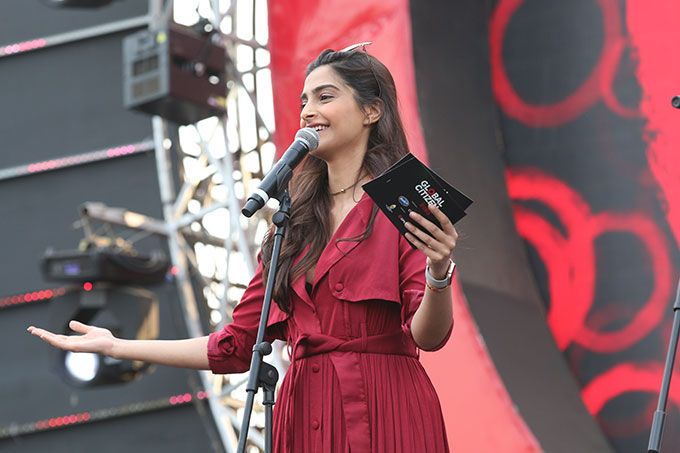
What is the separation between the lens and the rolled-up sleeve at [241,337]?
9.34 ft

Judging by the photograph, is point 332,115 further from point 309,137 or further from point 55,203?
point 55,203

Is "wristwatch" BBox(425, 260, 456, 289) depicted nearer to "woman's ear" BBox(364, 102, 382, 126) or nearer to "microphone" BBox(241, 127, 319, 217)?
"microphone" BBox(241, 127, 319, 217)

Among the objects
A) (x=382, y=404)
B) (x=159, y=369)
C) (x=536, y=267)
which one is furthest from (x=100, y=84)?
(x=382, y=404)

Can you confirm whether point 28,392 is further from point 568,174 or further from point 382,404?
point 382,404

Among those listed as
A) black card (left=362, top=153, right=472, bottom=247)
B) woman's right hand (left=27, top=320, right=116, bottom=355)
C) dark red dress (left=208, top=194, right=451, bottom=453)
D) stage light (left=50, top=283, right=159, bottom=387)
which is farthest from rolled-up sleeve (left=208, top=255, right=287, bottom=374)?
stage light (left=50, top=283, right=159, bottom=387)

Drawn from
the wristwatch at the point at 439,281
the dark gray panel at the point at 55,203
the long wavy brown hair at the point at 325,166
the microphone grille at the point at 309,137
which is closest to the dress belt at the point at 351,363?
the long wavy brown hair at the point at 325,166

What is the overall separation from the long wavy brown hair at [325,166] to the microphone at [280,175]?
0.52ft

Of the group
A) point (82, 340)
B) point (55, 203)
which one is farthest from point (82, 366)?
point (82, 340)

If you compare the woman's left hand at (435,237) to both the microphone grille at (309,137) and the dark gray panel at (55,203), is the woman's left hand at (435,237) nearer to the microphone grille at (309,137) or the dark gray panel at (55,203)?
the microphone grille at (309,137)

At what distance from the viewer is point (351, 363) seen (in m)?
2.65

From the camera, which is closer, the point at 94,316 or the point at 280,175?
the point at 280,175

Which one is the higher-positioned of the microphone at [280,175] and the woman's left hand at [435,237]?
the microphone at [280,175]

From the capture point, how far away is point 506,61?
5.90 m

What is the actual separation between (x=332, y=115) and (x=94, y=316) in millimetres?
6646
